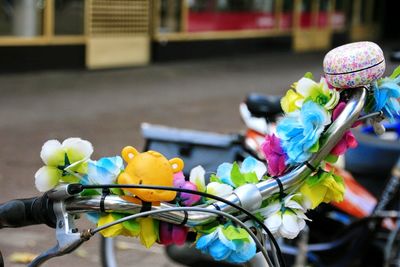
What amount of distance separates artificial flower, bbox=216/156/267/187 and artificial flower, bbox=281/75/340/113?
16 cm

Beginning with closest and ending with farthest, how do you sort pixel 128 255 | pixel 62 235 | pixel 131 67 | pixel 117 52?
1. pixel 62 235
2. pixel 128 255
3. pixel 117 52
4. pixel 131 67

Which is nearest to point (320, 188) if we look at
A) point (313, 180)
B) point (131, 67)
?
point (313, 180)

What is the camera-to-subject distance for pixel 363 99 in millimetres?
1714

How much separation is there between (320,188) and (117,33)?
12.2 m

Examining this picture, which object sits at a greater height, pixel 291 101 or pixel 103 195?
pixel 291 101

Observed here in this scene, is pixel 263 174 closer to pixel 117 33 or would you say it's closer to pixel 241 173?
pixel 241 173

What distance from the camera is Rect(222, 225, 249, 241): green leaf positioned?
1.60 metres

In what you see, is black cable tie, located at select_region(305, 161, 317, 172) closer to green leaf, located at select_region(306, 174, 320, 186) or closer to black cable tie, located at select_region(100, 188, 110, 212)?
green leaf, located at select_region(306, 174, 320, 186)

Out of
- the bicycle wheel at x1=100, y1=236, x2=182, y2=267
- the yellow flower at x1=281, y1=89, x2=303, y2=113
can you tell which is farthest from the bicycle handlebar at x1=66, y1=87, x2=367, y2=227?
the bicycle wheel at x1=100, y1=236, x2=182, y2=267

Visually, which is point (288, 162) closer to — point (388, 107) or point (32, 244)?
point (388, 107)

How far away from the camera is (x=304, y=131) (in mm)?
1675

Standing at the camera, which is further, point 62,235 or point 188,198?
point 188,198

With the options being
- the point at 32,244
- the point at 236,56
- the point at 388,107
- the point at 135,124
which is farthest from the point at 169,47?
the point at 388,107

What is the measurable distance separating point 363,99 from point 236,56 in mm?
14776
